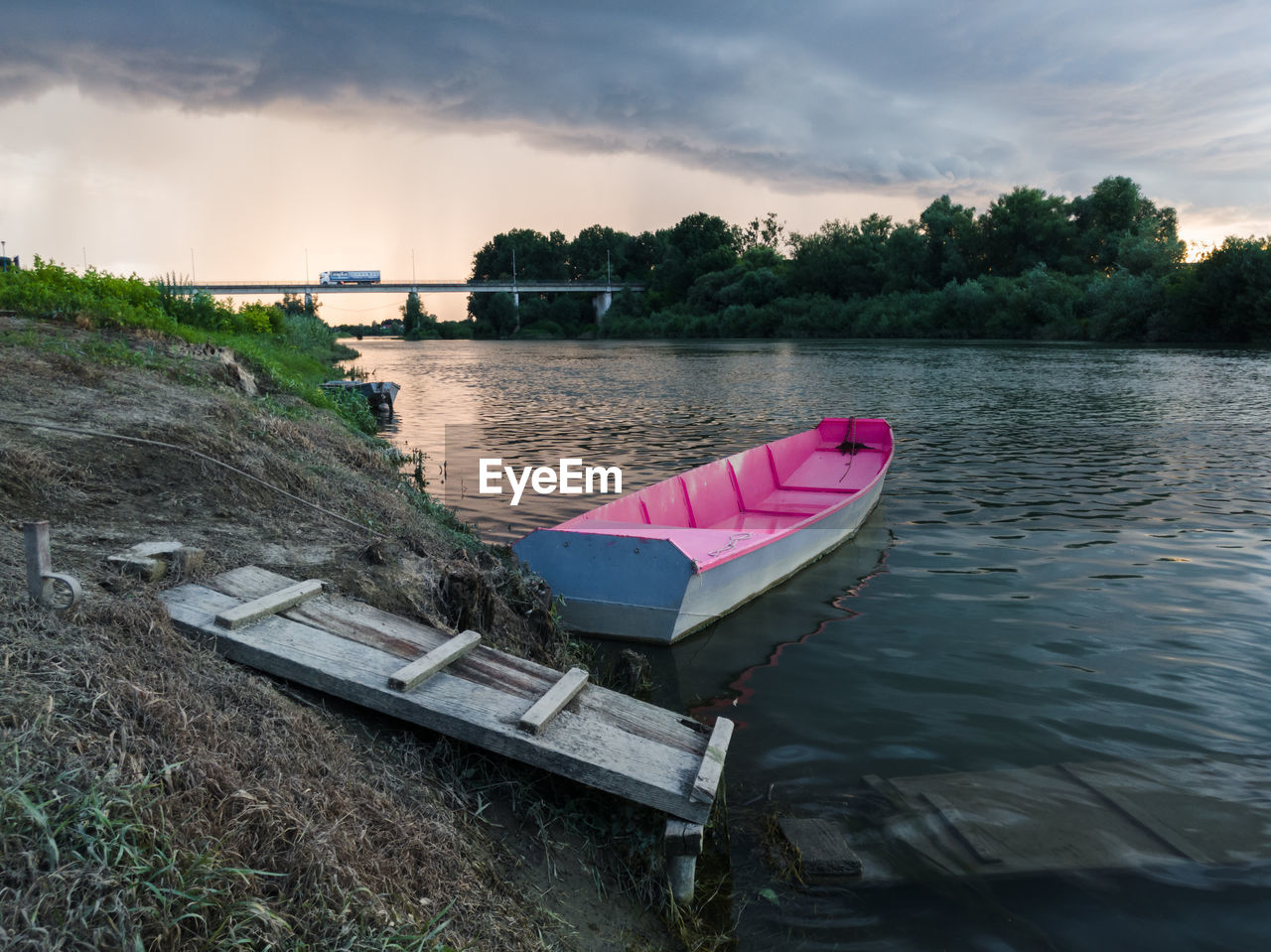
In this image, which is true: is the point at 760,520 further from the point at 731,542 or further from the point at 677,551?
the point at 677,551

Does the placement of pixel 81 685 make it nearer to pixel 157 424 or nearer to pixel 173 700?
pixel 173 700

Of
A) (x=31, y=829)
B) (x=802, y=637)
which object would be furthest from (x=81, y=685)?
(x=802, y=637)

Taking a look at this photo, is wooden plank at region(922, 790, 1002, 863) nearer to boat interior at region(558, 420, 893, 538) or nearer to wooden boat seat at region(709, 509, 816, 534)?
boat interior at region(558, 420, 893, 538)

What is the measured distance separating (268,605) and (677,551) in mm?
3261

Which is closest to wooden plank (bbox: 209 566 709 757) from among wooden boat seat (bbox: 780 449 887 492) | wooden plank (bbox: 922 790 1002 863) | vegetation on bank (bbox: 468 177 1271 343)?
wooden plank (bbox: 922 790 1002 863)

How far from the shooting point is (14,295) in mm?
11945

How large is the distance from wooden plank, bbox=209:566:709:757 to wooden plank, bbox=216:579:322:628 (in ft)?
0.17

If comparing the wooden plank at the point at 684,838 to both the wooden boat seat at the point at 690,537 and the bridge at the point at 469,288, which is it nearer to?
the wooden boat seat at the point at 690,537

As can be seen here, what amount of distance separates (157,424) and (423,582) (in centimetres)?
303

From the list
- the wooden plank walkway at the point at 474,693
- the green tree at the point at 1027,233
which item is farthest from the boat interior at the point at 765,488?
the green tree at the point at 1027,233

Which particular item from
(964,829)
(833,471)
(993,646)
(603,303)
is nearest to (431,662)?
(964,829)

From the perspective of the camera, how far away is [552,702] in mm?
3873

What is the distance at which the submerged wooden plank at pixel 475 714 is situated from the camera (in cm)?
360

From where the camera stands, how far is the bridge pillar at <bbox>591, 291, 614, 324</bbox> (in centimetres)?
12415
